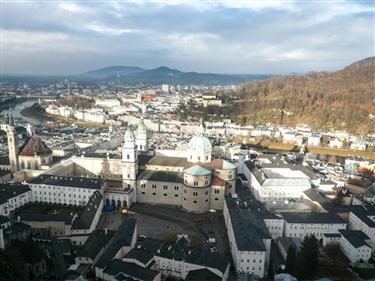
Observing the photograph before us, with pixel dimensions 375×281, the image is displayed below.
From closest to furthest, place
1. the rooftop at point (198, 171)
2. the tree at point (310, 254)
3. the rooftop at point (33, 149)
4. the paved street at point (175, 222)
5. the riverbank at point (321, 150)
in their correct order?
the tree at point (310, 254), the paved street at point (175, 222), the rooftop at point (198, 171), the rooftop at point (33, 149), the riverbank at point (321, 150)

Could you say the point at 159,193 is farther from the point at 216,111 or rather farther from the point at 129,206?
the point at 216,111

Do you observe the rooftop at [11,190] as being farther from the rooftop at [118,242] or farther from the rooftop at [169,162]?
the rooftop at [169,162]

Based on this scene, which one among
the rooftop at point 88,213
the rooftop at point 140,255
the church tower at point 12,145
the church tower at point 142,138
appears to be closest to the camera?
the rooftop at point 140,255

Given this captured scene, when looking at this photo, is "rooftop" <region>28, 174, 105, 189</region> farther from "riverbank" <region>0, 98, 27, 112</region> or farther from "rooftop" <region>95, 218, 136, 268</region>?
"riverbank" <region>0, 98, 27, 112</region>

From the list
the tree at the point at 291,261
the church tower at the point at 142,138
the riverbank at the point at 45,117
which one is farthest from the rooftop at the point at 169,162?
the riverbank at the point at 45,117

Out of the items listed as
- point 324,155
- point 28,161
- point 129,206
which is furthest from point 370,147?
point 28,161

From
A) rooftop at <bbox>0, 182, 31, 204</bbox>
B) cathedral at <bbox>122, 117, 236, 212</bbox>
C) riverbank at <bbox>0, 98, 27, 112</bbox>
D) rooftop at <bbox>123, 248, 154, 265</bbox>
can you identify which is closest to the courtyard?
cathedral at <bbox>122, 117, 236, 212</bbox>

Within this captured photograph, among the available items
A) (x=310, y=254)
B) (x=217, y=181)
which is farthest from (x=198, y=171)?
(x=310, y=254)
